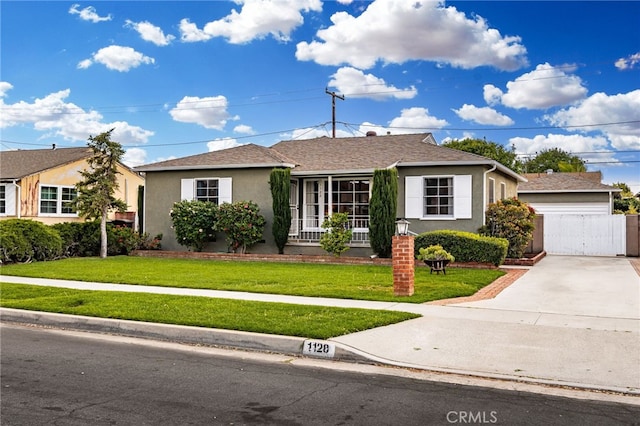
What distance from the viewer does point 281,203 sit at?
21.4 meters

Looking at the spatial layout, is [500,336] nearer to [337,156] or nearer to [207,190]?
[337,156]

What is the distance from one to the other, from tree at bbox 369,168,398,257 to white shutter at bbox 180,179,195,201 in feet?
24.9

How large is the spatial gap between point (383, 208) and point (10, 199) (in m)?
19.6

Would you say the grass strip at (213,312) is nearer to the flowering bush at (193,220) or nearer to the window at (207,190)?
the flowering bush at (193,220)

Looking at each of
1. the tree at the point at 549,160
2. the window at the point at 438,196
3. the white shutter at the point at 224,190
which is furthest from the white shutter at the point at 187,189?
the tree at the point at 549,160

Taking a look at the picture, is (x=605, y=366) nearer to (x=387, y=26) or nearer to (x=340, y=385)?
(x=340, y=385)

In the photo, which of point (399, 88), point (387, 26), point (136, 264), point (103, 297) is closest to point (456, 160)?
point (387, 26)

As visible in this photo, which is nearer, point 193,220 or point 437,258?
point 437,258

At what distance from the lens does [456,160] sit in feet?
67.2

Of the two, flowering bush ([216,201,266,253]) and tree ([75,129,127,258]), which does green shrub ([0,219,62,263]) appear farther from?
flowering bush ([216,201,266,253])

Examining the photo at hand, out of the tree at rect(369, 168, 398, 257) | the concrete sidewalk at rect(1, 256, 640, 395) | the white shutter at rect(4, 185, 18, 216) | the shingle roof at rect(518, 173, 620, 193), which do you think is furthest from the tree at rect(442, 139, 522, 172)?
the concrete sidewalk at rect(1, 256, 640, 395)

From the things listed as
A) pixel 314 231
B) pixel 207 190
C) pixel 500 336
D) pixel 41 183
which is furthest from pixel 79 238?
pixel 500 336

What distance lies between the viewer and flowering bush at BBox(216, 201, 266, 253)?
2156cm

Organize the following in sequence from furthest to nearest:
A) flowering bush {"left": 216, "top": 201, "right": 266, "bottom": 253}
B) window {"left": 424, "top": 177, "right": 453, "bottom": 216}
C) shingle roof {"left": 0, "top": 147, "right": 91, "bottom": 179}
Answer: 1. shingle roof {"left": 0, "top": 147, "right": 91, "bottom": 179}
2. flowering bush {"left": 216, "top": 201, "right": 266, "bottom": 253}
3. window {"left": 424, "top": 177, "right": 453, "bottom": 216}
